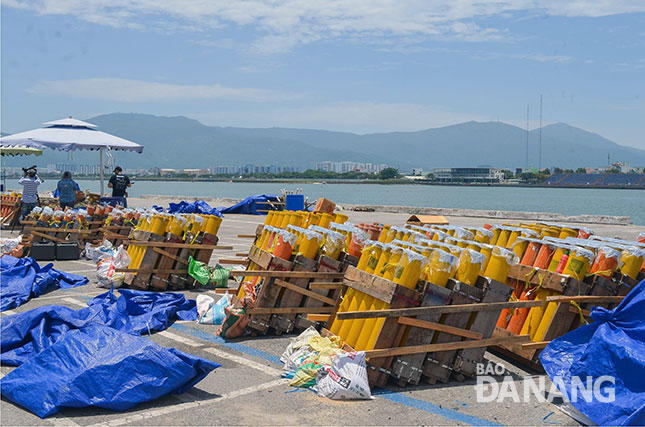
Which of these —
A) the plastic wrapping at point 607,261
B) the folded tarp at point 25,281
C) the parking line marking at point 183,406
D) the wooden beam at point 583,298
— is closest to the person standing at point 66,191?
the folded tarp at point 25,281

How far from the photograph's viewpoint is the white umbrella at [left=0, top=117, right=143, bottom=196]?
67.1ft

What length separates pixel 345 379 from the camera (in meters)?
5.62

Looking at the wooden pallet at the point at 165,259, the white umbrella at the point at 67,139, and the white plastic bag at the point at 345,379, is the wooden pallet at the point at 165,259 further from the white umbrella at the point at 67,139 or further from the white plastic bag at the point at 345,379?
the white umbrella at the point at 67,139

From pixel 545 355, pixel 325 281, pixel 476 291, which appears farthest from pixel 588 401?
pixel 325 281

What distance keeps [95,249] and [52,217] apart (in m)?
1.83

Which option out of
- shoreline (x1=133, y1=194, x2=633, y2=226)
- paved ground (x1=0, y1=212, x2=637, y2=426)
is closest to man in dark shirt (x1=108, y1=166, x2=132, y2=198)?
paved ground (x1=0, y1=212, x2=637, y2=426)

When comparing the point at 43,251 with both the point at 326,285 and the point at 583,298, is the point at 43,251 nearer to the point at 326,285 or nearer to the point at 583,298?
the point at 326,285

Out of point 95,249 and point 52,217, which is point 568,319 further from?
point 52,217

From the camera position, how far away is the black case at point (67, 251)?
14398mm

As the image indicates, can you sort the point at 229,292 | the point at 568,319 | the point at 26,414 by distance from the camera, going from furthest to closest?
1. the point at 229,292
2. the point at 568,319
3. the point at 26,414

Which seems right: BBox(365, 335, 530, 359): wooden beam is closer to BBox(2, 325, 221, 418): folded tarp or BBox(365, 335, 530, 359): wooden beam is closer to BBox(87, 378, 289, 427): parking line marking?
BBox(87, 378, 289, 427): parking line marking

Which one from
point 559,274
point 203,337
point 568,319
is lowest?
point 203,337

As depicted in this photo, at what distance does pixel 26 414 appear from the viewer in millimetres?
5090

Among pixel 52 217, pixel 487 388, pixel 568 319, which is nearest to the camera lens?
pixel 487 388
